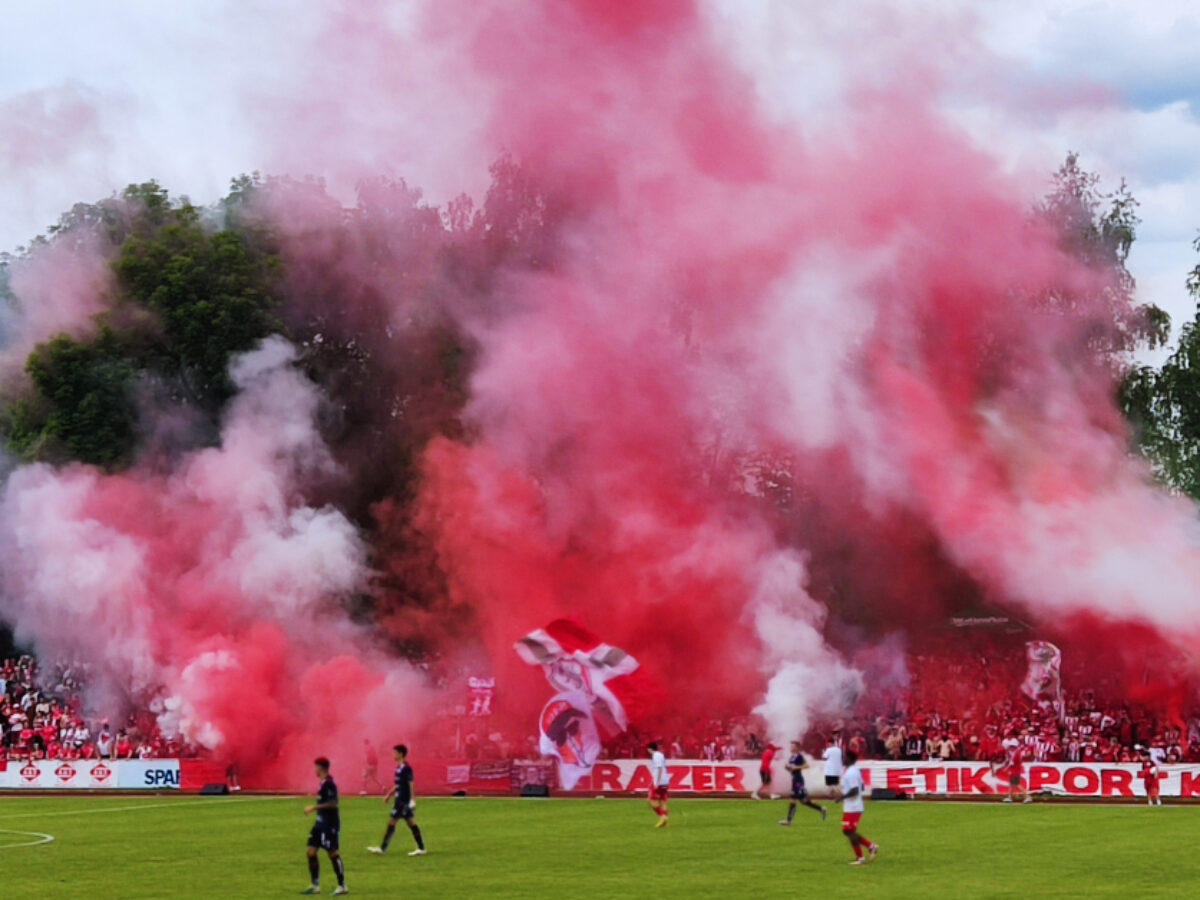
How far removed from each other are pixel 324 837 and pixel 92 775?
94.2 ft

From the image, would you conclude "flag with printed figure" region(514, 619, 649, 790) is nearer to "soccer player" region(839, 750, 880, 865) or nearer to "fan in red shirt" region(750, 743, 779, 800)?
"fan in red shirt" region(750, 743, 779, 800)

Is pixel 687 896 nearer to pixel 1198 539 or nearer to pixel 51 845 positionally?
pixel 51 845

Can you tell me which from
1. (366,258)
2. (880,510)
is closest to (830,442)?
(880,510)

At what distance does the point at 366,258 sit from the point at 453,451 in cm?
779

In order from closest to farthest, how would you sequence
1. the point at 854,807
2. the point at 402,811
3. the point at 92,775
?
the point at 854,807
the point at 402,811
the point at 92,775

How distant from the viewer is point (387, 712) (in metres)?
50.5

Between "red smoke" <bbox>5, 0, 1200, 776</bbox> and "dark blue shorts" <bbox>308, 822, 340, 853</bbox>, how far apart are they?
23868 millimetres

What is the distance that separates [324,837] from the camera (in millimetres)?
24250

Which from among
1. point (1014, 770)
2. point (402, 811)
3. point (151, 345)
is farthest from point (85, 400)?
point (402, 811)

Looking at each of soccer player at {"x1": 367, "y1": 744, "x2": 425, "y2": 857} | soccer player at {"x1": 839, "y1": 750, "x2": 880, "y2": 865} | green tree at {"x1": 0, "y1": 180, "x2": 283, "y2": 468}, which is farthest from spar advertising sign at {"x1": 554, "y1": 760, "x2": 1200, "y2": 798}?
green tree at {"x1": 0, "y1": 180, "x2": 283, "y2": 468}

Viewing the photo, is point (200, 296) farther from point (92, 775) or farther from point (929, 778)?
point (929, 778)

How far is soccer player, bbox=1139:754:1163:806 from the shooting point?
42.4 metres

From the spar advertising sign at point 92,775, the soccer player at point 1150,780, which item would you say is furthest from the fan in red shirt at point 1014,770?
the spar advertising sign at point 92,775

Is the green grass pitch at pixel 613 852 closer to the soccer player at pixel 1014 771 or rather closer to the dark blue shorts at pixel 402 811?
the dark blue shorts at pixel 402 811
